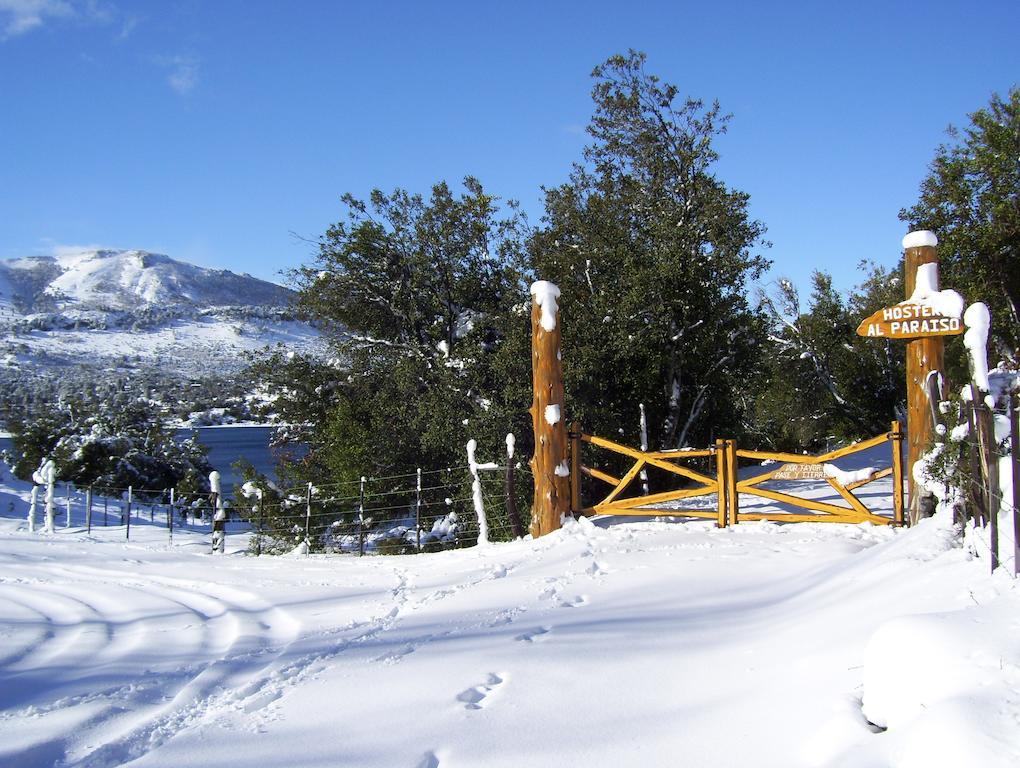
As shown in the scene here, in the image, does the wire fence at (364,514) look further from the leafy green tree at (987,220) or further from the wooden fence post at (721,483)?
the leafy green tree at (987,220)

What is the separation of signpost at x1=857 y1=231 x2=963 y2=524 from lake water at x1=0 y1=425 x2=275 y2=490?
43964 mm

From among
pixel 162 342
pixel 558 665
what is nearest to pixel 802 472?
pixel 558 665

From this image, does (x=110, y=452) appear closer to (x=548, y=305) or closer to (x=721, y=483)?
(x=548, y=305)

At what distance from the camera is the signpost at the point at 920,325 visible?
22.9ft

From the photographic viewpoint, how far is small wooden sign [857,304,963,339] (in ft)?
22.8

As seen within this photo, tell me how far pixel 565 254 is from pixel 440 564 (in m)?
7.98

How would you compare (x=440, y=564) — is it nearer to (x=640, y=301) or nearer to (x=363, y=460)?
(x=640, y=301)

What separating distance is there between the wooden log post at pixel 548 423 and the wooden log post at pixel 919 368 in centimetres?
342

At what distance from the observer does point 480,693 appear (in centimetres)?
370

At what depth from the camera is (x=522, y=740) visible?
317 centimetres

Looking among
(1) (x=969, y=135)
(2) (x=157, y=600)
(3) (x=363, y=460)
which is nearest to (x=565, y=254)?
(3) (x=363, y=460)

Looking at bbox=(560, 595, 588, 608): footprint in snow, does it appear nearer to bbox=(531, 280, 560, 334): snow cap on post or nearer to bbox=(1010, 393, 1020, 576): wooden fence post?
bbox=(1010, 393, 1020, 576): wooden fence post

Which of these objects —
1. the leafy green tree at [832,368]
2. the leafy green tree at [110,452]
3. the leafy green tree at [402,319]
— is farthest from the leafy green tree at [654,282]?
the leafy green tree at [110,452]

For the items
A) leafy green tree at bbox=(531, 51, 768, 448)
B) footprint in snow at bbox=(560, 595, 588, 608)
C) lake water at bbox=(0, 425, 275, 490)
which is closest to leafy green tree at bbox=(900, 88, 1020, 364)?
leafy green tree at bbox=(531, 51, 768, 448)
